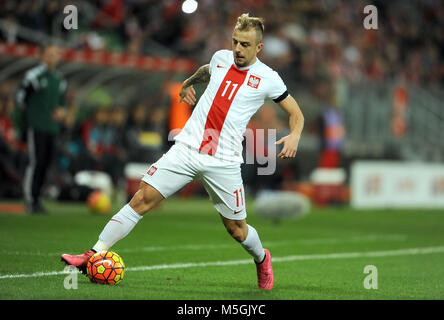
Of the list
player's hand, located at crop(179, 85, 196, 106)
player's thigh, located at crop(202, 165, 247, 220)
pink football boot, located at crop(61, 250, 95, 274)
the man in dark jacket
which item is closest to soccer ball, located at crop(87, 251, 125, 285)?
pink football boot, located at crop(61, 250, 95, 274)

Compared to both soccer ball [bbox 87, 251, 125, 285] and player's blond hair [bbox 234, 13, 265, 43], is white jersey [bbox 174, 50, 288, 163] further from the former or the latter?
soccer ball [bbox 87, 251, 125, 285]

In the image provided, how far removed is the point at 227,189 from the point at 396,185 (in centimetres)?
1370

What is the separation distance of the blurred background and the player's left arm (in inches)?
336

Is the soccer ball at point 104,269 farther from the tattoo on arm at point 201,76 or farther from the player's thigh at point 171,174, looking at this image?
the tattoo on arm at point 201,76

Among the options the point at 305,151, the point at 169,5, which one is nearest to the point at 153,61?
the point at 169,5

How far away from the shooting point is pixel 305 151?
2186 centimetres

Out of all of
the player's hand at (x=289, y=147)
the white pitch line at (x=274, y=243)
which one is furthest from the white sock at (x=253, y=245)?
the white pitch line at (x=274, y=243)

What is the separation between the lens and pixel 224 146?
19.0 ft

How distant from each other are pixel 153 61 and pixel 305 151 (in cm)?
614

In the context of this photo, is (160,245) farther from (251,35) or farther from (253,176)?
(253,176)

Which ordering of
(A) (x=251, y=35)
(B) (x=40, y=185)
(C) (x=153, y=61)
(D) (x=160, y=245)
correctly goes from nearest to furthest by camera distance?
(A) (x=251, y=35), (D) (x=160, y=245), (B) (x=40, y=185), (C) (x=153, y=61)

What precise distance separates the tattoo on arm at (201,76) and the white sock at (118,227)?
1.19 meters

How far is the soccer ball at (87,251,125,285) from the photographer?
5609 mm

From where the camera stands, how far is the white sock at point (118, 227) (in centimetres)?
573
